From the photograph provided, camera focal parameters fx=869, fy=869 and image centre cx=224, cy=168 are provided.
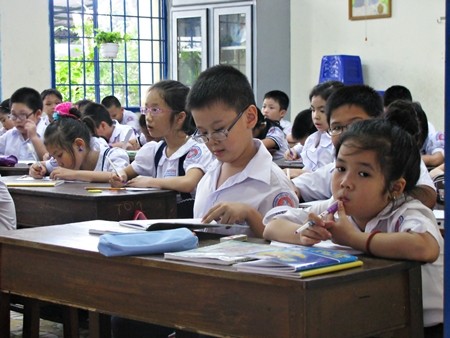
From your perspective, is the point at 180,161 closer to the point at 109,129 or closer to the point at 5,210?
the point at 5,210

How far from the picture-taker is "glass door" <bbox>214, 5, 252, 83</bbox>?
401 inches

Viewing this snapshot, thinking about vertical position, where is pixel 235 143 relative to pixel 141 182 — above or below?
above

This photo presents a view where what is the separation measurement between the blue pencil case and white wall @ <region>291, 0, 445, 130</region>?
6579 mm

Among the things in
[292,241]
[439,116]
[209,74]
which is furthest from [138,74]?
[292,241]

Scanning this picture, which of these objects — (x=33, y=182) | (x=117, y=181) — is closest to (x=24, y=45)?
Result: (x=33, y=182)

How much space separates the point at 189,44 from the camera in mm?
10984

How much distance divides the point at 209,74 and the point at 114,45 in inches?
316

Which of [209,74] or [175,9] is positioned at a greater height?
[175,9]

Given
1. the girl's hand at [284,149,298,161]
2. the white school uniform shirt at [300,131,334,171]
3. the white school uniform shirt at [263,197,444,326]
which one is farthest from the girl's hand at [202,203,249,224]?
the girl's hand at [284,149,298,161]

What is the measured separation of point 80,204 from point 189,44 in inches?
299

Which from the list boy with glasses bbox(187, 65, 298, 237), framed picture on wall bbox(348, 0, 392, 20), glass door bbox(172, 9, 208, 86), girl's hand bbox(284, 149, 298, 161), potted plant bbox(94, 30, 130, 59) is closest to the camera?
boy with glasses bbox(187, 65, 298, 237)

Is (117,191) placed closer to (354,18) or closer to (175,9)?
(354,18)

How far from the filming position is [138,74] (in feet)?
36.9

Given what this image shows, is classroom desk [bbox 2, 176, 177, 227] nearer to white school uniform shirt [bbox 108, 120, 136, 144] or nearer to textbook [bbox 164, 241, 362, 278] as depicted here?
textbook [bbox 164, 241, 362, 278]
